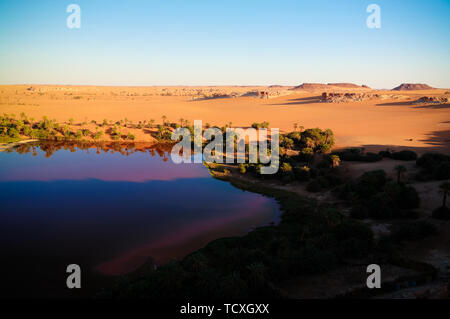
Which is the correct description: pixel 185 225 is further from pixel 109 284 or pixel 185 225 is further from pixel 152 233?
pixel 109 284

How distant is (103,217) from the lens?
2152 cm

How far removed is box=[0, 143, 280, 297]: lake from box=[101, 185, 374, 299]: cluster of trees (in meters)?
2.08

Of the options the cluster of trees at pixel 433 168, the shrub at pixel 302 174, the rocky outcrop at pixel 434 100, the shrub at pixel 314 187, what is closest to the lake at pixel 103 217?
the shrub at pixel 314 187

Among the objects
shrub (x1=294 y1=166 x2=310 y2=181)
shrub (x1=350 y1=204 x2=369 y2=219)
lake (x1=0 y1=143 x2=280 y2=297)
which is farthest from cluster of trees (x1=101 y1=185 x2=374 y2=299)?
shrub (x1=294 y1=166 x2=310 y2=181)

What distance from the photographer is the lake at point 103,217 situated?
51.4 ft

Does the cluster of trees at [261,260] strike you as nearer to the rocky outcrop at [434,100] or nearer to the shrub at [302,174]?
the shrub at [302,174]

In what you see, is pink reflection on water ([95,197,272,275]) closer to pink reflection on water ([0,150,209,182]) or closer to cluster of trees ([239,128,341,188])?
cluster of trees ([239,128,341,188])

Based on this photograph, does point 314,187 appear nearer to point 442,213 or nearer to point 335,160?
point 335,160

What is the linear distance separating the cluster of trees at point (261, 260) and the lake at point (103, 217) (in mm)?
2076

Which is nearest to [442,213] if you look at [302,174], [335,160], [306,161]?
[302,174]

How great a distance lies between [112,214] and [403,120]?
68.5 m

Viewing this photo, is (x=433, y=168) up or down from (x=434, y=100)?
down

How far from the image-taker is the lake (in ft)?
51.4

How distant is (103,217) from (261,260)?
517 inches
